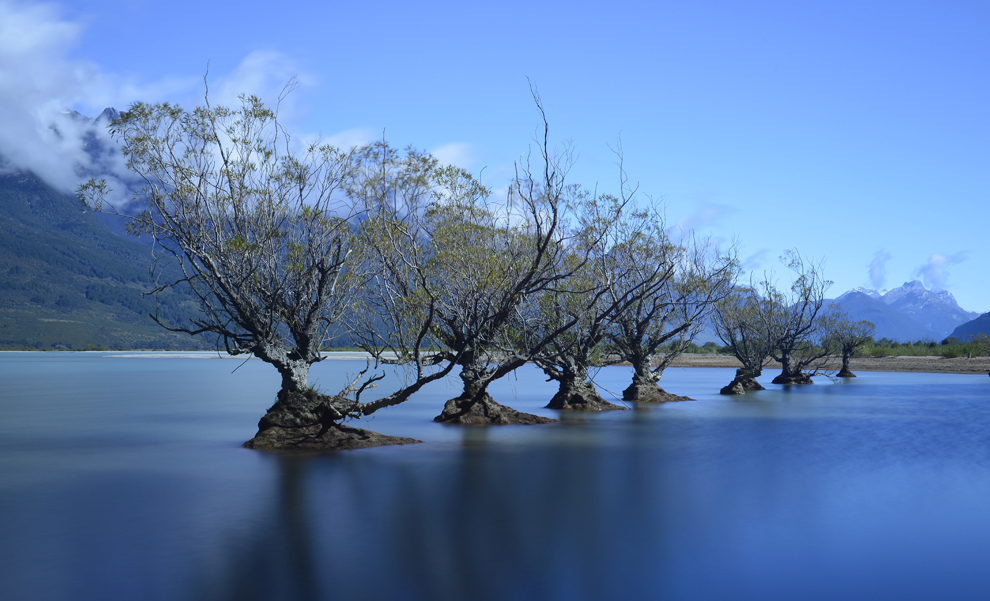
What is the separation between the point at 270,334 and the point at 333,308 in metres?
2.48

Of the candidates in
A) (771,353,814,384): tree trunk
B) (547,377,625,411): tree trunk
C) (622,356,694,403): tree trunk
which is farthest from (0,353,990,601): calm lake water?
(771,353,814,384): tree trunk

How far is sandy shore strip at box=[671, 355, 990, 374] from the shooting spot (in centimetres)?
7412

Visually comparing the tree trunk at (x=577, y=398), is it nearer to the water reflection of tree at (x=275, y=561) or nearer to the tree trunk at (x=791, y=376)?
the water reflection of tree at (x=275, y=561)

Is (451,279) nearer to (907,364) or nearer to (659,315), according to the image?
(659,315)

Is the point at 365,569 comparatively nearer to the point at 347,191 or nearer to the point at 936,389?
the point at 347,191

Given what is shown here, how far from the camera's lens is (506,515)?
1385 centimetres

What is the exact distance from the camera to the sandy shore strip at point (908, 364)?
7412 centimetres

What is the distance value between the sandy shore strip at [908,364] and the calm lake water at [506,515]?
171 feet

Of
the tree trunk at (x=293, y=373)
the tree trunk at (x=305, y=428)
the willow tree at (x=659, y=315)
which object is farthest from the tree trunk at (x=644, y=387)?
the tree trunk at (x=293, y=373)

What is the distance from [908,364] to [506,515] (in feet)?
272

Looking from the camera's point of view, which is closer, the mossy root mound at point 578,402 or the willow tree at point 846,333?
the mossy root mound at point 578,402

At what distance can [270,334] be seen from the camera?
2061cm

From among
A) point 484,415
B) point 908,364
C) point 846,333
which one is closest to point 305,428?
point 484,415

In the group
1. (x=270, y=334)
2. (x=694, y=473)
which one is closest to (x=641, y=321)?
(x=694, y=473)
